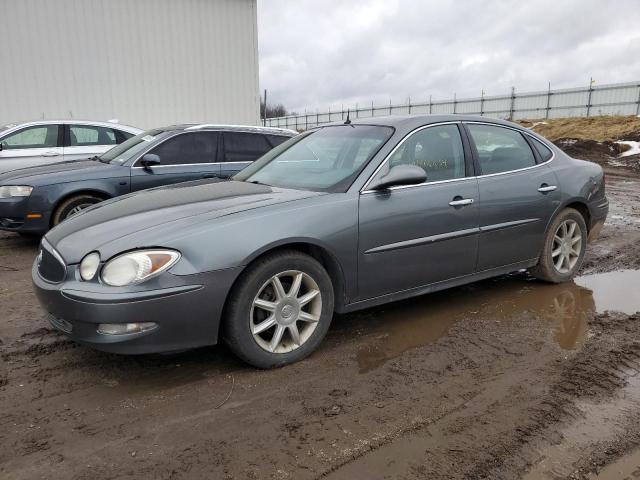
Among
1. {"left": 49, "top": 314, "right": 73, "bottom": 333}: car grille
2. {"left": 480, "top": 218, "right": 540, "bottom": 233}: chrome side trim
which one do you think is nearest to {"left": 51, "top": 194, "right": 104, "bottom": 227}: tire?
{"left": 49, "top": 314, "right": 73, "bottom": 333}: car grille

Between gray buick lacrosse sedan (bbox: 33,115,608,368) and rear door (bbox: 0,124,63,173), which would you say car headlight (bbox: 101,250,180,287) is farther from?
rear door (bbox: 0,124,63,173)

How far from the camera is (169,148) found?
673cm

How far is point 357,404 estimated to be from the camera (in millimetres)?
2715

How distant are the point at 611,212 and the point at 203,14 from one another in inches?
485

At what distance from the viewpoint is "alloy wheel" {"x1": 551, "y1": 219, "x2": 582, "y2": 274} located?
15.6 feet

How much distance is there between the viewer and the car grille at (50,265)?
9.50 ft

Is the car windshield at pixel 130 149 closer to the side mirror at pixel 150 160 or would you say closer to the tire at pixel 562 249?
the side mirror at pixel 150 160

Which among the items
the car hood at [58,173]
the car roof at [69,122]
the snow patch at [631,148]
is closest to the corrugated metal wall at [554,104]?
the snow patch at [631,148]

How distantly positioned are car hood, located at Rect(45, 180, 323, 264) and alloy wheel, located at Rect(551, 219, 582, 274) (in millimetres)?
2667

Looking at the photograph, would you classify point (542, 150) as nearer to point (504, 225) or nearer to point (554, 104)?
point (504, 225)

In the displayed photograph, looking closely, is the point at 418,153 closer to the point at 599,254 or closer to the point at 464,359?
the point at 464,359

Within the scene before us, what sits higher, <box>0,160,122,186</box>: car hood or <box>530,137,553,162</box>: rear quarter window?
<box>530,137,553,162</box>: rear quarter window

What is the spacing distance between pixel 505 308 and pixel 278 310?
7.02ft

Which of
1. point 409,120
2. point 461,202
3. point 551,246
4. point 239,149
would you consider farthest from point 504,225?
point 239,149
